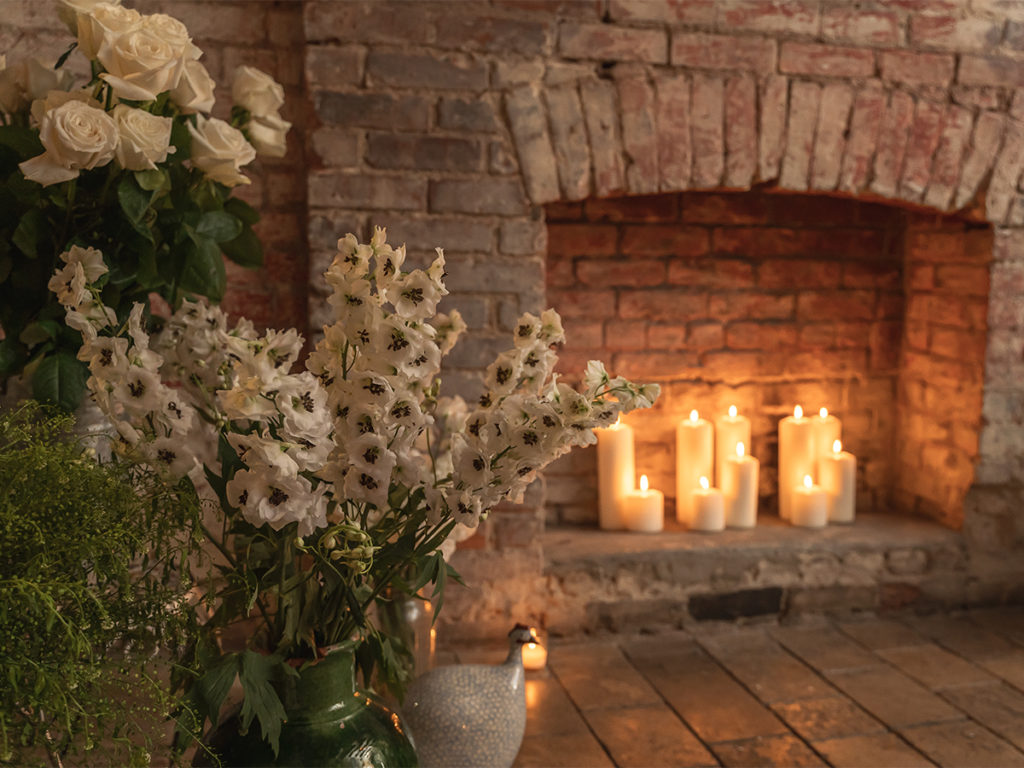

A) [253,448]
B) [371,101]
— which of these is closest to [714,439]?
[371,101]

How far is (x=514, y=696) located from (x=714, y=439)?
1.47 m

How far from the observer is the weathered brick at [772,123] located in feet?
7.20

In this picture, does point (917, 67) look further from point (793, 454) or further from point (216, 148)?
point (216, 148)

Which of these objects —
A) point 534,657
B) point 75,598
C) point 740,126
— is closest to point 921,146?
point 740,126

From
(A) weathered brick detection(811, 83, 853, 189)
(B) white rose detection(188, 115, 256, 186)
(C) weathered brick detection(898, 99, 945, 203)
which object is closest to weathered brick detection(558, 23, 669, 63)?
(A) weathered brick detection(811, 83, 853, 189)

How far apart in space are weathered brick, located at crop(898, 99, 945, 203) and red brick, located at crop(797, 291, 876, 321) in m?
0.48

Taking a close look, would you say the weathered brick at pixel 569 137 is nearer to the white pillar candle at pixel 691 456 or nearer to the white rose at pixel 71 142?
the white pillar candle at pixel 691 456

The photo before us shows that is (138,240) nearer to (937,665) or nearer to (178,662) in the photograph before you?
(178,662)

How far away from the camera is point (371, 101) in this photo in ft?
6.65

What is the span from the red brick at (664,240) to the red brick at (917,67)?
0.63 meters

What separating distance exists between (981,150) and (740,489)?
1.08 m

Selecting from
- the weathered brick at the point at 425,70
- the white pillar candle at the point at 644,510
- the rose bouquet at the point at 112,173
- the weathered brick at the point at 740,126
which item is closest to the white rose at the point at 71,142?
the rose bouquet at the point at 112,173

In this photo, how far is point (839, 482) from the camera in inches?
103

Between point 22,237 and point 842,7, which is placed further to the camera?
point 842,7
